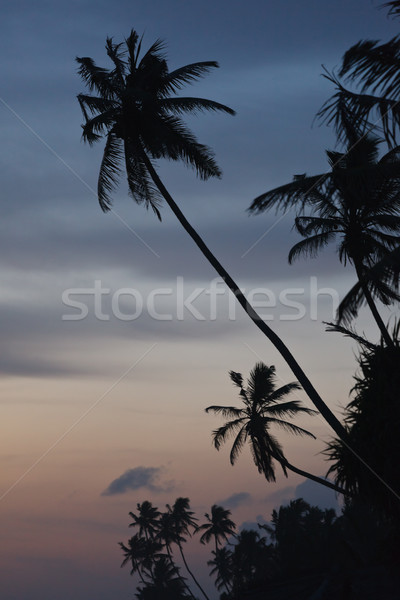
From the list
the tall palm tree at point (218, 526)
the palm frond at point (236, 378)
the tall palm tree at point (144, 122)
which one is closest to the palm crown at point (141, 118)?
the tall palm tree at point (144, 122)

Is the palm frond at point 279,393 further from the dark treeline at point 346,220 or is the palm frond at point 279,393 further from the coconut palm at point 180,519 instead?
the coconut palm at point 180,519

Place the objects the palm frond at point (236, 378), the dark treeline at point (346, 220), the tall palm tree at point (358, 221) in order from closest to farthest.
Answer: the dark treeline at point (346, 220) < the tall palm tree at point (358, 221) < the palm frond at point (236, 378)

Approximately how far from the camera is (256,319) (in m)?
21.6

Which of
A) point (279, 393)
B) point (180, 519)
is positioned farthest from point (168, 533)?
point (279, 393)

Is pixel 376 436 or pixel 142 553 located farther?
pixel 142 553

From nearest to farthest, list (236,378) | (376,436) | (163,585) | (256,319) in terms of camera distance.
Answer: (376,436), (256,319), (236,378), (163,585)

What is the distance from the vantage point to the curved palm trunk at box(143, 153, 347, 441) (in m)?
20.1

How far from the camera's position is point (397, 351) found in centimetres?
1759

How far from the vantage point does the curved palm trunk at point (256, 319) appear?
20.1 meters

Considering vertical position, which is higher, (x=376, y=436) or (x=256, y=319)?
(x=256, y=319)

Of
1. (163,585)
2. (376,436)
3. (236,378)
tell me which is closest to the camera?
(376,436)

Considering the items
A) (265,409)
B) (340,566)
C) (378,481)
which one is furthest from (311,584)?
(265,409)

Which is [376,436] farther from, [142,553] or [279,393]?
[142,553]

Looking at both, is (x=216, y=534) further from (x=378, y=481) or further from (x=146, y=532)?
(x=378, y=481)
